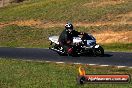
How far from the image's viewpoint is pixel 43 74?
1934 centimetres

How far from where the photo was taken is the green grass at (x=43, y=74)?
16.6 meters

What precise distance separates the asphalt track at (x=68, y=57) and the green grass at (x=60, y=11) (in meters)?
18.0

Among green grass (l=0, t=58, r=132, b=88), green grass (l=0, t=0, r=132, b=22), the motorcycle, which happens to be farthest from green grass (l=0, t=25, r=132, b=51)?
green grass (l=0, t=58, r=132, b=88)

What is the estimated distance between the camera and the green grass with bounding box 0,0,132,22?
48.6 m

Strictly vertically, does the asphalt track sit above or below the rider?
below

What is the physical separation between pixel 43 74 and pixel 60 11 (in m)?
34.7

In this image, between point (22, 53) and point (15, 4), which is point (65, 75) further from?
Answer: point (15, 4)

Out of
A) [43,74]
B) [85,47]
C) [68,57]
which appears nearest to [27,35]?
[85,47]

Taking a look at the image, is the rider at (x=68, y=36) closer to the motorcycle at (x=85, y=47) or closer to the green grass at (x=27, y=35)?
the motorcycle at (x=85, y=47)

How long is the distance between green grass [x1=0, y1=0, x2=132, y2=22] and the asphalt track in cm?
1802

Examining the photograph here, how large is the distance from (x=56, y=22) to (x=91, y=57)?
2284 cm

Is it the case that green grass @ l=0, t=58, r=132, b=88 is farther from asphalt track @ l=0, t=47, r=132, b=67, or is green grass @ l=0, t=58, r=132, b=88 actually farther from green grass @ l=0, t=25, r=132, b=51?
green grass @ l=0, t=25, r=132, b=51

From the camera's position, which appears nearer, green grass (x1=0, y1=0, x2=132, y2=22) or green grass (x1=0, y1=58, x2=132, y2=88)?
green grass (x1=0, y1=58, x2=132, y2=88)

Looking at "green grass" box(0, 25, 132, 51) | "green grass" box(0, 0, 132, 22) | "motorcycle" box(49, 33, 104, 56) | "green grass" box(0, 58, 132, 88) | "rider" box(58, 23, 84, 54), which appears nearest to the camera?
"green grass" box(0, 58, 132, 88)
